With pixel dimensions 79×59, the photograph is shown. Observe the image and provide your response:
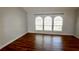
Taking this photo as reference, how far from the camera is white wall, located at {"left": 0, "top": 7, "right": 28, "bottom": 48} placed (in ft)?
8.63

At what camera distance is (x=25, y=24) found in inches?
151

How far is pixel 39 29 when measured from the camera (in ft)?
11.4

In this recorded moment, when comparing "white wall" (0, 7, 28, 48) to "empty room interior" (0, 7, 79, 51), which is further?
"empty room interior" (0, 7, 79, 51)

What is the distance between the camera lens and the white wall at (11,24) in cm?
263

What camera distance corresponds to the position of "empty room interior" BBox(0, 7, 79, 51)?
110 inches

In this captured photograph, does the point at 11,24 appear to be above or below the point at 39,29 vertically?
above

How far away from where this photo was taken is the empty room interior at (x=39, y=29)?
2.79m

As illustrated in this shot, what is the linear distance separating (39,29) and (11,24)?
1079mm

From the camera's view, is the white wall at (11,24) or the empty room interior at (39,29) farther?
the empty room interior at (39,29)

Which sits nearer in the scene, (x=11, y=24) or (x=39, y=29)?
(x=11, y=24)
